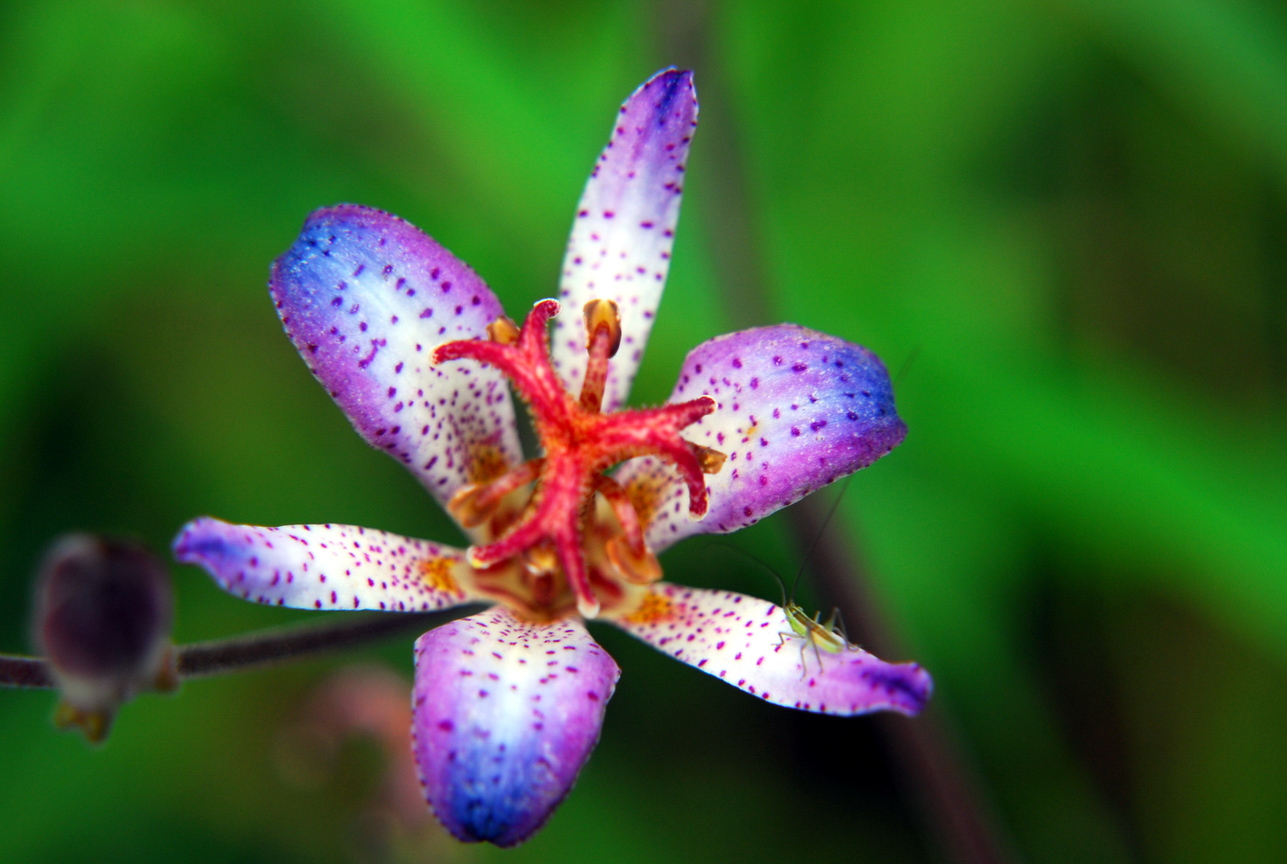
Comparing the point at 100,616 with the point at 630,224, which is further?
the point at 630,224

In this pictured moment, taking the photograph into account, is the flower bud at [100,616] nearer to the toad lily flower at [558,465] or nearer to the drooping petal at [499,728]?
the toad lily flower at [558,465]

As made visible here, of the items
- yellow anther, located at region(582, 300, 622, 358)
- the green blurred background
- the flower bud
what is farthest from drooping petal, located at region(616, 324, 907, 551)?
the green blurred background

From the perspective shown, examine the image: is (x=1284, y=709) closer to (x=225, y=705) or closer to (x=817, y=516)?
(x=817, y=516)

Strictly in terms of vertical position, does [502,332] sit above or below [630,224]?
below

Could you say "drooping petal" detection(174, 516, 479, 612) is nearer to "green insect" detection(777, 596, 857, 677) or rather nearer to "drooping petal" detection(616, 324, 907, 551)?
"drooping petal" detection(616, 324, 907, 551)

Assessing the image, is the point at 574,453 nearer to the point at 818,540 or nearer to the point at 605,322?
the point at 605,322

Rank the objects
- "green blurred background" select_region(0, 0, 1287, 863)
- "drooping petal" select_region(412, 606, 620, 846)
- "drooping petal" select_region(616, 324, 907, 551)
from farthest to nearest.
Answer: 1. "green blurred background" select_region(0, 0, 1287, 863)
2. "drooping petal" select_region(616, 324, 907, 551)
3. "drooping petal" select_region(412, 606, 620, 846)

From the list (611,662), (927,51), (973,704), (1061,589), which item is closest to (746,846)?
(973,704)

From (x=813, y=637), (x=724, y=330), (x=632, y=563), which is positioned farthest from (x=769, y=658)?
(x=724, y=330)
